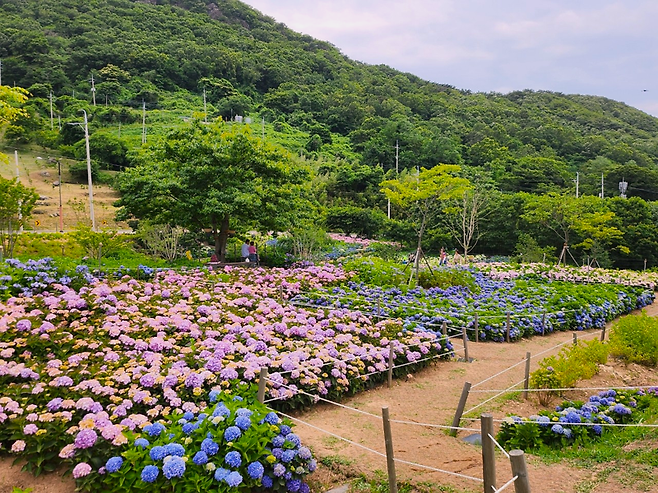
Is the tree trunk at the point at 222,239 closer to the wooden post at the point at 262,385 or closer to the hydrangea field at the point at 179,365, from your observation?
the hydrangea field at the point at 179,365

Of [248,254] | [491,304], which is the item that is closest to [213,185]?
[248,254]

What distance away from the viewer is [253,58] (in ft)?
279

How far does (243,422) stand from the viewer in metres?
4.07

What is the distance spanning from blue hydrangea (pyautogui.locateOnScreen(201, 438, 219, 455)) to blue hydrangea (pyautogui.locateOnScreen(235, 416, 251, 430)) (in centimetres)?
26

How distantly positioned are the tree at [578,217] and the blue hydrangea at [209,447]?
25464mm

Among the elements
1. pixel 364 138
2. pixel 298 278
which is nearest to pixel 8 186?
pixel 298 278

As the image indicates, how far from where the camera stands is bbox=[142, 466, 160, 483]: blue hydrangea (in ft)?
11.7

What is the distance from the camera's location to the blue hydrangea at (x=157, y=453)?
3.71m

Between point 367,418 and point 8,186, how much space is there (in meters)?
15.3

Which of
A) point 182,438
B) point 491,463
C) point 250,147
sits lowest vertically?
point 182,438

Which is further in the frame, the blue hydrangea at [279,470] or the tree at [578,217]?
the tree at [578,217]

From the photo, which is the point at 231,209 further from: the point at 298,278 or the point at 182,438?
the point at 182,438

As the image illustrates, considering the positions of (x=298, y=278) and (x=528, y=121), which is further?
(x=528, y=121)

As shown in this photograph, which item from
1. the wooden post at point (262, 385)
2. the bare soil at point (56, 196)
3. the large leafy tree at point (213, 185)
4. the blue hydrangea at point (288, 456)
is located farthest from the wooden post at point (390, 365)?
the bare soil at point (56, 196)
